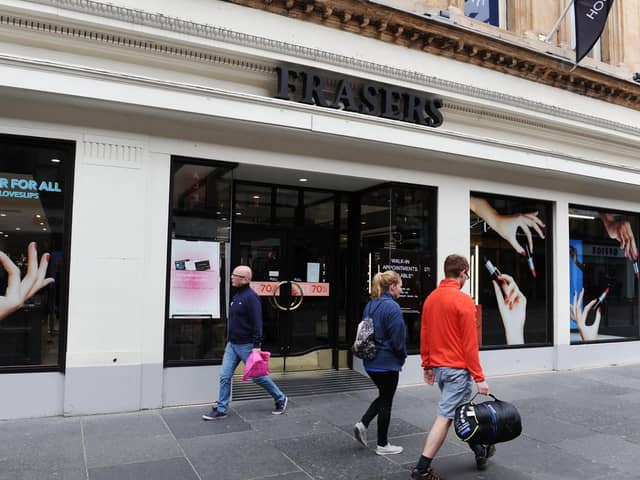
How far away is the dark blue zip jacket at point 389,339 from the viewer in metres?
4.69

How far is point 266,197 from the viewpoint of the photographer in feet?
27.9

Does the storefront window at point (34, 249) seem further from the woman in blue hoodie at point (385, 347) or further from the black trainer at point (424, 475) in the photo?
the black trainer at point (424, 475)

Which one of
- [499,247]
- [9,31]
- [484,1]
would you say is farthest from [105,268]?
[484,1]

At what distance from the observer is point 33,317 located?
6.04 metres

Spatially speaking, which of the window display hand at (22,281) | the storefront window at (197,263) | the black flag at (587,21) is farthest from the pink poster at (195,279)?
the black flag at (587,21)

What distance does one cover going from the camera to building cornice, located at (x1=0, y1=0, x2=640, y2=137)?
6.02 meters

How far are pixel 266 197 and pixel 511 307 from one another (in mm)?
4839

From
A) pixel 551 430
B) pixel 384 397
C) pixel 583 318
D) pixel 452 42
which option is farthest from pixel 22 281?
pixel 583 318

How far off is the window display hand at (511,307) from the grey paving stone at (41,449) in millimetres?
6983

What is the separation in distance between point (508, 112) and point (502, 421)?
638cm

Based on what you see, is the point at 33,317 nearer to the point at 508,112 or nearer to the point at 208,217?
the point at 208,217

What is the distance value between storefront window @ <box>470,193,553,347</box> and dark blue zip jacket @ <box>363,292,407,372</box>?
463cm

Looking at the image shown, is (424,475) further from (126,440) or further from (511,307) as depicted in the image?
(511,307)

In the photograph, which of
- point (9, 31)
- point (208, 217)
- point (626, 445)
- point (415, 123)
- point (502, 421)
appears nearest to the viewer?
point (502, 421)
